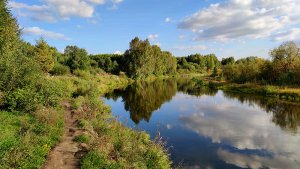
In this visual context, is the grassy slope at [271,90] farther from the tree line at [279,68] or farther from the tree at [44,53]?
the tree at [44,53]

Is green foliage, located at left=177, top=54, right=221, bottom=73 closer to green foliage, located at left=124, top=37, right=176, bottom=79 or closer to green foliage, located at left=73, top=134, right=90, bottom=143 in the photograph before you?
green foliage, located at left=124, top=37, right=176, bottom=79

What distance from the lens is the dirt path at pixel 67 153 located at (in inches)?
482

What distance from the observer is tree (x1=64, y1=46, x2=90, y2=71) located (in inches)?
3059

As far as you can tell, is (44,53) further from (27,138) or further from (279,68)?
(27,138)

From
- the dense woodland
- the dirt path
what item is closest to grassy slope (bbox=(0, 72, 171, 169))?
the dirt path

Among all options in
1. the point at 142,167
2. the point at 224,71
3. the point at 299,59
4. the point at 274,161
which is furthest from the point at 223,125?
the point at 224,71

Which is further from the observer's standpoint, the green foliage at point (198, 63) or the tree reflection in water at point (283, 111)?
→ the green foliage at point (198, 63)

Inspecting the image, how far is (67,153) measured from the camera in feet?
44.7

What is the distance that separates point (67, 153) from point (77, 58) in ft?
221

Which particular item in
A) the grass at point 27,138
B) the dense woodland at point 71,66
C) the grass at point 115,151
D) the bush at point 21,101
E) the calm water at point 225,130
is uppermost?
the dense woodland at point 71,66

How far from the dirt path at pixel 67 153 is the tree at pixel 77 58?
202 ft

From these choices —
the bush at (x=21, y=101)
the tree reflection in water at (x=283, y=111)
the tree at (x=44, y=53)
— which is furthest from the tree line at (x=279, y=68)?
the bush at (x=21, y=101)

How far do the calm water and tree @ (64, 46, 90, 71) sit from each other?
3576cm

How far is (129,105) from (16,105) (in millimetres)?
23632
